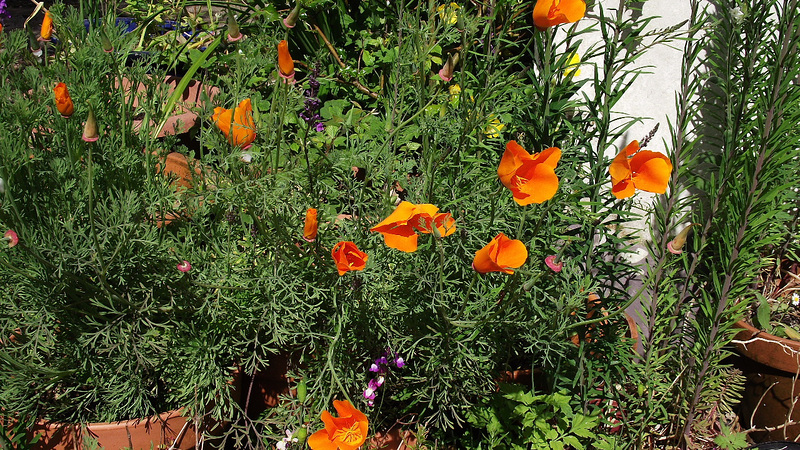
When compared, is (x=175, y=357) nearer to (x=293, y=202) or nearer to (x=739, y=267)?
(x=293, y=202)

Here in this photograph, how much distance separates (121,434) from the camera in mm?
1501

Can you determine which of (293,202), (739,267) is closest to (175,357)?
(293,202)

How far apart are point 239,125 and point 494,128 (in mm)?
839

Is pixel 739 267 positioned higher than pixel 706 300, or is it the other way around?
pixel 739 267

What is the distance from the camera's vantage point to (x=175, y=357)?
4.97 feet

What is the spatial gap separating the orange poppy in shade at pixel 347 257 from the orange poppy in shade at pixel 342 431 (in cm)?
26

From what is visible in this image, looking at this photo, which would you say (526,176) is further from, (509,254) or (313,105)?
(313,105)

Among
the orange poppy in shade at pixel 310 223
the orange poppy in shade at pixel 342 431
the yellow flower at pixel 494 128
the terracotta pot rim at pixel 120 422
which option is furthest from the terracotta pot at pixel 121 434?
the yellow flower at pixel 494 128

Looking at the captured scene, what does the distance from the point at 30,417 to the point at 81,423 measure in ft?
0.44

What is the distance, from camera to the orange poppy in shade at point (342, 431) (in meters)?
1.21

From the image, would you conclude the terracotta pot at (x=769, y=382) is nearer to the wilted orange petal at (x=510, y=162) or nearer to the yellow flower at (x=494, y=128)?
the yellow flower at (x=494, y=128)

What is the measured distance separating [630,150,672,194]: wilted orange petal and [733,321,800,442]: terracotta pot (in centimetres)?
91

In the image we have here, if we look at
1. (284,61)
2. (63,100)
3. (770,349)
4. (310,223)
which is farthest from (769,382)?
(63,100)

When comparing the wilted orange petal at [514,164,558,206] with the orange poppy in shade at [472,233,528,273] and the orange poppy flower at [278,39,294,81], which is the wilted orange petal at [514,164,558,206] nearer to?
the orange poppy in shade at [472,233,528,273]
